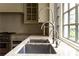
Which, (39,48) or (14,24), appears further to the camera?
(14,24)

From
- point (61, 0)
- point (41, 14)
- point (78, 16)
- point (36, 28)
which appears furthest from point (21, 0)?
A: point (36, 28)

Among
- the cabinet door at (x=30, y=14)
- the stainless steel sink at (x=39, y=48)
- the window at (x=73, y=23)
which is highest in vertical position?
the cabinet door at (x=30, y=14)

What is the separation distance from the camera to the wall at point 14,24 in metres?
5.37

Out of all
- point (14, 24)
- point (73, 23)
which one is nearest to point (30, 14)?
point (14, 24)

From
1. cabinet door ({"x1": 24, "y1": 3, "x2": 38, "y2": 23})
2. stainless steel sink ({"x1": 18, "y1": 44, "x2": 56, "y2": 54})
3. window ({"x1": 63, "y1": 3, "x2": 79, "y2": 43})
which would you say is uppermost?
cabinet door ({"x1": 24, "y1": 3, "x2": 38, "y2": 23})

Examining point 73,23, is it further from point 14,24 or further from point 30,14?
point 14,24

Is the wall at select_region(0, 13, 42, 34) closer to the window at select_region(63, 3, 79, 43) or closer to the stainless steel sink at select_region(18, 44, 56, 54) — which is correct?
the window at select_region(63, 3, 79, 43)

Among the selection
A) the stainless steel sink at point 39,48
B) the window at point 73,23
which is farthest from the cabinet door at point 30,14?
the stainless steel sink at point 39,48

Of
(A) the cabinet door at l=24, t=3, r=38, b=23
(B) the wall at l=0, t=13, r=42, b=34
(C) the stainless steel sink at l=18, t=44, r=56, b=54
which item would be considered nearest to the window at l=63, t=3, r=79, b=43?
(C) the stainless steel sink at l=18, t=44, r=56, b=54

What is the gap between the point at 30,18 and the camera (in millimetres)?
5051

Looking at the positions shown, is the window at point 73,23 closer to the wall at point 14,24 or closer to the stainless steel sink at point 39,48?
the stainless steel sink at point 39,48

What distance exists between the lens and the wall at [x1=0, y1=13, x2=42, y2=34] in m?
5.37

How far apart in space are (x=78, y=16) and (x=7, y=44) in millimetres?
2941

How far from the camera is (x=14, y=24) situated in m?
5.45
